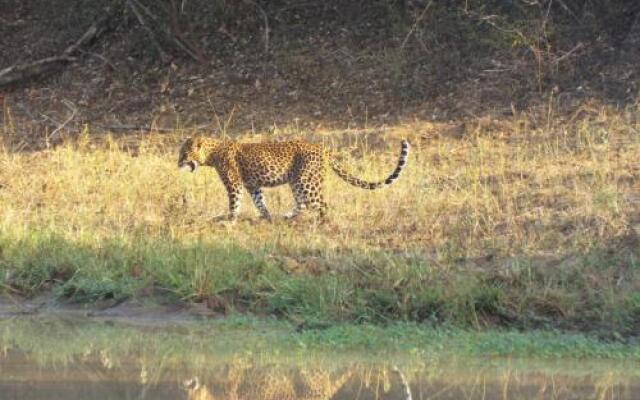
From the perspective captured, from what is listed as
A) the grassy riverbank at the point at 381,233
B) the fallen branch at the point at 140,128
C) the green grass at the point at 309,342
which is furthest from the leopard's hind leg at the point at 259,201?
the fallen branch at the point at 140,128

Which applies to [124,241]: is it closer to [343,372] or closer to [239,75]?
[343,372]

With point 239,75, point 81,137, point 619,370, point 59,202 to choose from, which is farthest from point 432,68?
point 619,370

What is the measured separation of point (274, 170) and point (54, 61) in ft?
33.6

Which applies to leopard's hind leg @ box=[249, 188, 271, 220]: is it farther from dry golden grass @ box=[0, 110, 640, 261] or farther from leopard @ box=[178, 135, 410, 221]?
dry golden grass @ box=[0, 110, 640, 261]

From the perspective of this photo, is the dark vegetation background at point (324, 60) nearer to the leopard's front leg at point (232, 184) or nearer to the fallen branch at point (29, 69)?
the fallen branch at point (29, 69)

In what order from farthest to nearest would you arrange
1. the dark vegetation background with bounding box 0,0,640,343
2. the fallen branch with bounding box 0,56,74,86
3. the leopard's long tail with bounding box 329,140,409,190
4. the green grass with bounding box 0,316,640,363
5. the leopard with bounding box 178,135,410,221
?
1. the fallen branch with bounding box 0,56,74,86
2. the leopard with bounding box 178,135,410,221
3. the leopard's long tail with bounding box 329,140,409,190
4. the dark vegetation background with bounding box 0,0,640,343
5. the green grass with bounding box 0,316,640,363

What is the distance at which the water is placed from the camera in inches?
289

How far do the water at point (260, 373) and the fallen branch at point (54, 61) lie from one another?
13.6 meters

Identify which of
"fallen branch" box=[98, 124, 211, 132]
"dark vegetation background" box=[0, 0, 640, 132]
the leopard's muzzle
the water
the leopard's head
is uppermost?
"dark vegetation background" box=[0, 0, 640, 132]

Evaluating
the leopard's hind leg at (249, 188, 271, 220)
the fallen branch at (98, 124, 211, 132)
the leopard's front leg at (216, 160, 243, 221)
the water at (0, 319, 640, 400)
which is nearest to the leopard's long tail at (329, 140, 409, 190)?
the leopard's hind leg at (249, 188, 271, 220)

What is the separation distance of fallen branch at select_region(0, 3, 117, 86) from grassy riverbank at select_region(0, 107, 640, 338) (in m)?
5.10

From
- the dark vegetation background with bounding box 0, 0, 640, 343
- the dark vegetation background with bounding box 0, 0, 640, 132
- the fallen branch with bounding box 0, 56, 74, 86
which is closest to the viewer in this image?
the dark vegetation background with bounding box 0, 0, 640, 343

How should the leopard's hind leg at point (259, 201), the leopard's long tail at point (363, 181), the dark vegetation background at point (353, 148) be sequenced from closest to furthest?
1. the dark vegetation background at point (353, 148)
2. the leopard's long tail at point (363, 181)
3. the leopard's hind leg at point (259, 201)

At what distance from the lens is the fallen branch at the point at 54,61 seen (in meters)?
22.3
